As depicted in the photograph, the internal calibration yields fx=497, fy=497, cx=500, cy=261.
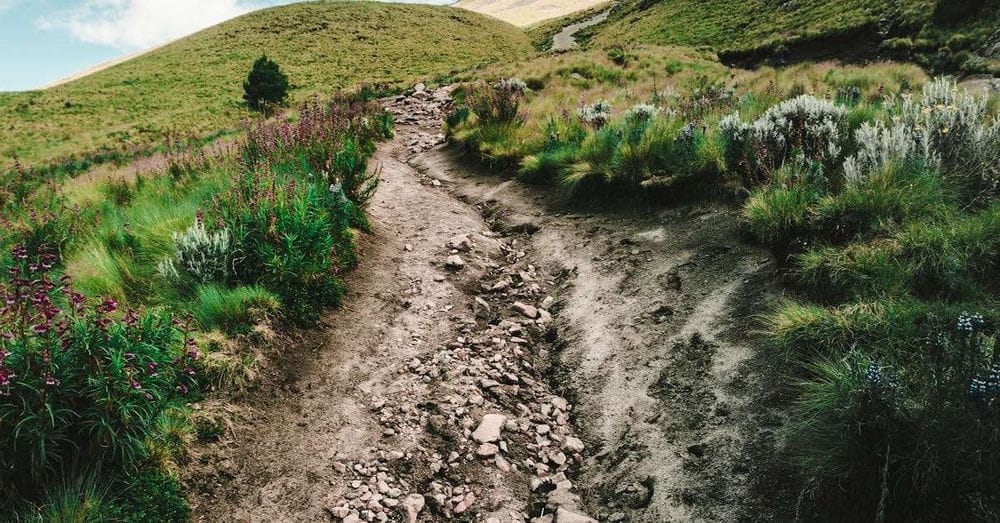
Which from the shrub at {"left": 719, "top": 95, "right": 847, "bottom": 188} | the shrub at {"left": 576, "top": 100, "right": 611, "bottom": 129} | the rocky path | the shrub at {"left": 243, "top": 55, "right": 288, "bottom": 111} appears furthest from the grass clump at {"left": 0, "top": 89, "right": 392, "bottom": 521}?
the rocky path

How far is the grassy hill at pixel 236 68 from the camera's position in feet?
115

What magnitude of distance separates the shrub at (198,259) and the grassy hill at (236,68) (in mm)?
26636

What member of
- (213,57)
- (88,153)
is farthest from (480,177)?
(213,57)

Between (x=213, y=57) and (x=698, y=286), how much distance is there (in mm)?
61870

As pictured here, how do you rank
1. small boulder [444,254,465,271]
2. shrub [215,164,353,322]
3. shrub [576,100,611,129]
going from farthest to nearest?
shrub [576,100,611,129] → small boulder [444,254,465,271] → shrub [215,164,353,322]

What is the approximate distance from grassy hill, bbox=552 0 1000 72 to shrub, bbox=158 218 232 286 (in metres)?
28.2

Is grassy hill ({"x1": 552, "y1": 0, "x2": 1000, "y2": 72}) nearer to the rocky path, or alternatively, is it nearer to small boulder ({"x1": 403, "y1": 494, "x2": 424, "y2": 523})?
the rocky path

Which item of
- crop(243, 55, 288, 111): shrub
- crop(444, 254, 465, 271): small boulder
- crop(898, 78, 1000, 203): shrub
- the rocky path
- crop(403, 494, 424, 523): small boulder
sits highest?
the rocky path

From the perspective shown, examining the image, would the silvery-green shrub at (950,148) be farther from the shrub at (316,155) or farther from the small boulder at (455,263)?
the shrub at (316,155)

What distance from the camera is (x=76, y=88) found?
49.2m

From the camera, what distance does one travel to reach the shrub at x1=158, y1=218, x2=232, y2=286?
4.52 metres

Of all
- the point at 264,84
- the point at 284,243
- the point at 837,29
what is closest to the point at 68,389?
the point at 284,243

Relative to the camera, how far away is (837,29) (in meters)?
31.5

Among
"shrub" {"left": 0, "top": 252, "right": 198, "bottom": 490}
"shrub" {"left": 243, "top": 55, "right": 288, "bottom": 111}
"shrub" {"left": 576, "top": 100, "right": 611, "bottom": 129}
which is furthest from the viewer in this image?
"shrub" {"left": 243, "top": 55, "right": 288, "bottom": 111}
